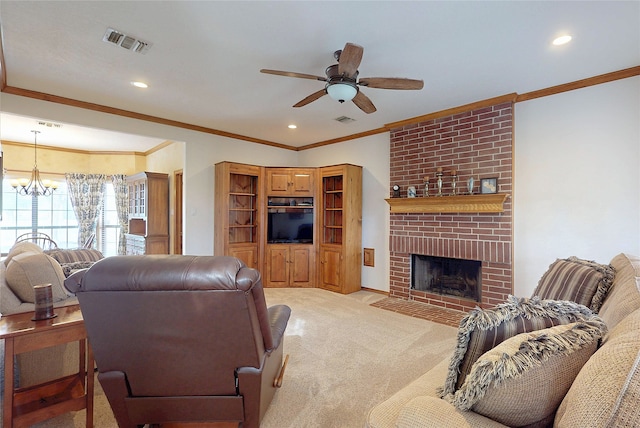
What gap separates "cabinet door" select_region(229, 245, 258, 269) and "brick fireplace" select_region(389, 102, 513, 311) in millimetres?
2308

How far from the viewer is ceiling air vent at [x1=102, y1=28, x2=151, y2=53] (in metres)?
2.31

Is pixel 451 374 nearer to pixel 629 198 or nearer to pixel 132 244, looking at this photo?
pixel 629 198

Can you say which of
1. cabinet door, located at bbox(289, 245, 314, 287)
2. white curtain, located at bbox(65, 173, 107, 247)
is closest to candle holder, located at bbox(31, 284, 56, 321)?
cabinet door, located at bbox(289, 245, 314, 287)

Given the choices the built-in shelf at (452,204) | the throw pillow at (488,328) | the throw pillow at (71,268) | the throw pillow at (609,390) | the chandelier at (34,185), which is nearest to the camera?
the throw pillow at (609,390)

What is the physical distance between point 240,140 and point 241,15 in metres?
3.39

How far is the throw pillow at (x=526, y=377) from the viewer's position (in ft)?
2.85

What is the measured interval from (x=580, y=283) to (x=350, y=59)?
2124 mm

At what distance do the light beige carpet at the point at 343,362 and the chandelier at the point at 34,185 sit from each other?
208 inches

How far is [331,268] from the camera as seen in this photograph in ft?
16.4

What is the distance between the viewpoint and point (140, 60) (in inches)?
107

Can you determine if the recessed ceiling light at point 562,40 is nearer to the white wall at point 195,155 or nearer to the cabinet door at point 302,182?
the cabinet door at point 302,182

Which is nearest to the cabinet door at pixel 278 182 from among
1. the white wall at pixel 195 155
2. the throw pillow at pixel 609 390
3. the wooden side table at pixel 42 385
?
the white wall at pixel 195 155

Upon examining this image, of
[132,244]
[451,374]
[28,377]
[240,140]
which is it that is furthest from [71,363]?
[132,244]

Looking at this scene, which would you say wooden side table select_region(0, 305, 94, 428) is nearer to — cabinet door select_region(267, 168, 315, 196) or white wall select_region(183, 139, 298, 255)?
white wall select_region(183, 139, 298, 255)
